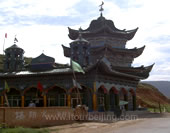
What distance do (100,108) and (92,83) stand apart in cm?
381

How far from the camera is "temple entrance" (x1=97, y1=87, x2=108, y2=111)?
1067 inches

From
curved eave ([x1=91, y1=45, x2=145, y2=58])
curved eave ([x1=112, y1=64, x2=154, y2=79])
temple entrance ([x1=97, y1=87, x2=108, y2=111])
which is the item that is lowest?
temple entrance ([x1=97, y1=87, x2=108, y2=111])

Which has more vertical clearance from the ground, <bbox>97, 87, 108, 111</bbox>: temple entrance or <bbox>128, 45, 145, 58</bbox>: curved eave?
<bbox>128, 45, 145, 58</bbox>: curved eave

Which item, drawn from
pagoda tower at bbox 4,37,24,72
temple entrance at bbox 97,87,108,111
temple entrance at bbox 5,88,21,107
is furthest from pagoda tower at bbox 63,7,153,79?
temple entrance at bbox 5,88,21,107

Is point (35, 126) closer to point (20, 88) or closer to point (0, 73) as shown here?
point (20, 88)

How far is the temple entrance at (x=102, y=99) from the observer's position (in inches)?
1067

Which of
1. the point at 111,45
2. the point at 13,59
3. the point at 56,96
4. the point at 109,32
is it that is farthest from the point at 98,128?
the point at 109,32

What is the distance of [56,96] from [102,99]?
513 cm

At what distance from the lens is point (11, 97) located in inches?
1125

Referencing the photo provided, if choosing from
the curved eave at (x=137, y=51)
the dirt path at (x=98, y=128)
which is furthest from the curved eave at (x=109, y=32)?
the dirt path at (x=98, y=128)

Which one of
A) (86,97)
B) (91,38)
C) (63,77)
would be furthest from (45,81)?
(91,38)

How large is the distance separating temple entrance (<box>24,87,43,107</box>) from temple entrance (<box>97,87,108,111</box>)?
6.27m

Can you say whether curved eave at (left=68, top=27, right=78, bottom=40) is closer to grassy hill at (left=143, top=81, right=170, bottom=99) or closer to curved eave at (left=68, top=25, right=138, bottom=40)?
curved eave at (left=68, top=25, right=138, bottom=40)

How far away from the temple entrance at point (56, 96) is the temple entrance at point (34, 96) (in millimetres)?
1041
